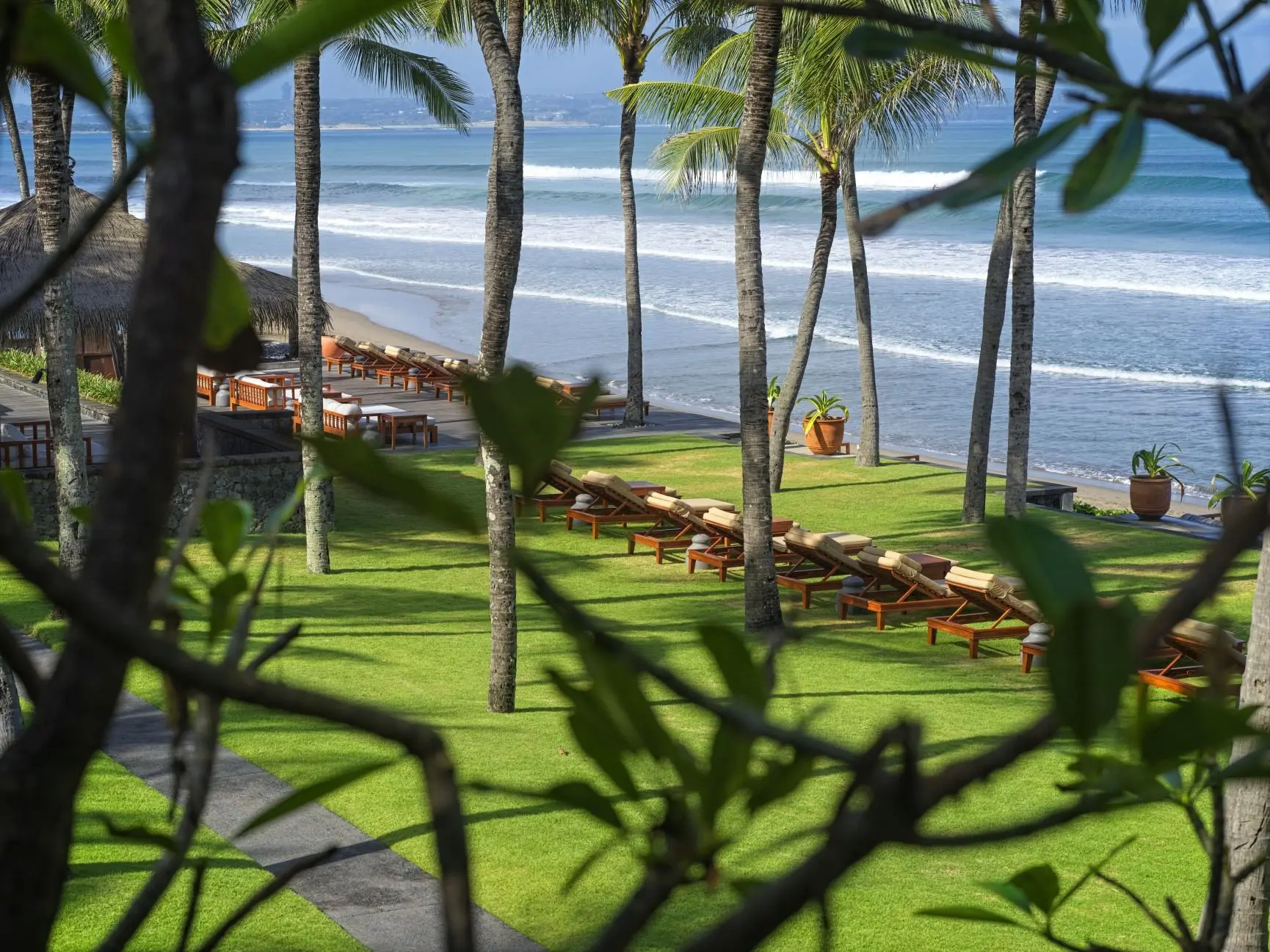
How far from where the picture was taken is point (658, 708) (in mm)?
8734

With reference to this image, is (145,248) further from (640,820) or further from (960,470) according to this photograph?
(960,470)

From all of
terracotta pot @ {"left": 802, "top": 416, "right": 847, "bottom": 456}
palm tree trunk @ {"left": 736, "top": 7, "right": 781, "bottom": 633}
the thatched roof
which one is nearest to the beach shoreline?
terracotta pot @ {"left": 802, "top": 416, "right": 847, "bottom": 456}

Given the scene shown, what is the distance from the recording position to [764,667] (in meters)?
0.58

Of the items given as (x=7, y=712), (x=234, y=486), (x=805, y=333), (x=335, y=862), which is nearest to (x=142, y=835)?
(x=335, y=862)

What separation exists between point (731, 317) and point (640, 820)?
3533 cm

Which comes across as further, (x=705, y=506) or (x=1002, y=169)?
(x=705, y=506)

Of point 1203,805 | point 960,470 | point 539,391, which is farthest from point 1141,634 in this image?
point 960,470

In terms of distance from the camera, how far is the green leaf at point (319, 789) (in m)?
0.55

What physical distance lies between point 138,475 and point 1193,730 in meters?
0.39

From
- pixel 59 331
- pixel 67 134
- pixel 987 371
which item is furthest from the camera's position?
pixel 67 134

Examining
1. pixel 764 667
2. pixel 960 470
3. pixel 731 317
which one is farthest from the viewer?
pixel 731 317

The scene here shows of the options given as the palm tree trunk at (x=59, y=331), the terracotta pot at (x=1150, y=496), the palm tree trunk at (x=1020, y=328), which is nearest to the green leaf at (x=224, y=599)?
the palm tree trunk at (x=59, y=331)

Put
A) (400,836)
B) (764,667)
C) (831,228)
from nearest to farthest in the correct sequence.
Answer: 1. (764,667)
2. (400,836)
3. (831,228)

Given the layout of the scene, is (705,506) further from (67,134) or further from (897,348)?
(897,348)
